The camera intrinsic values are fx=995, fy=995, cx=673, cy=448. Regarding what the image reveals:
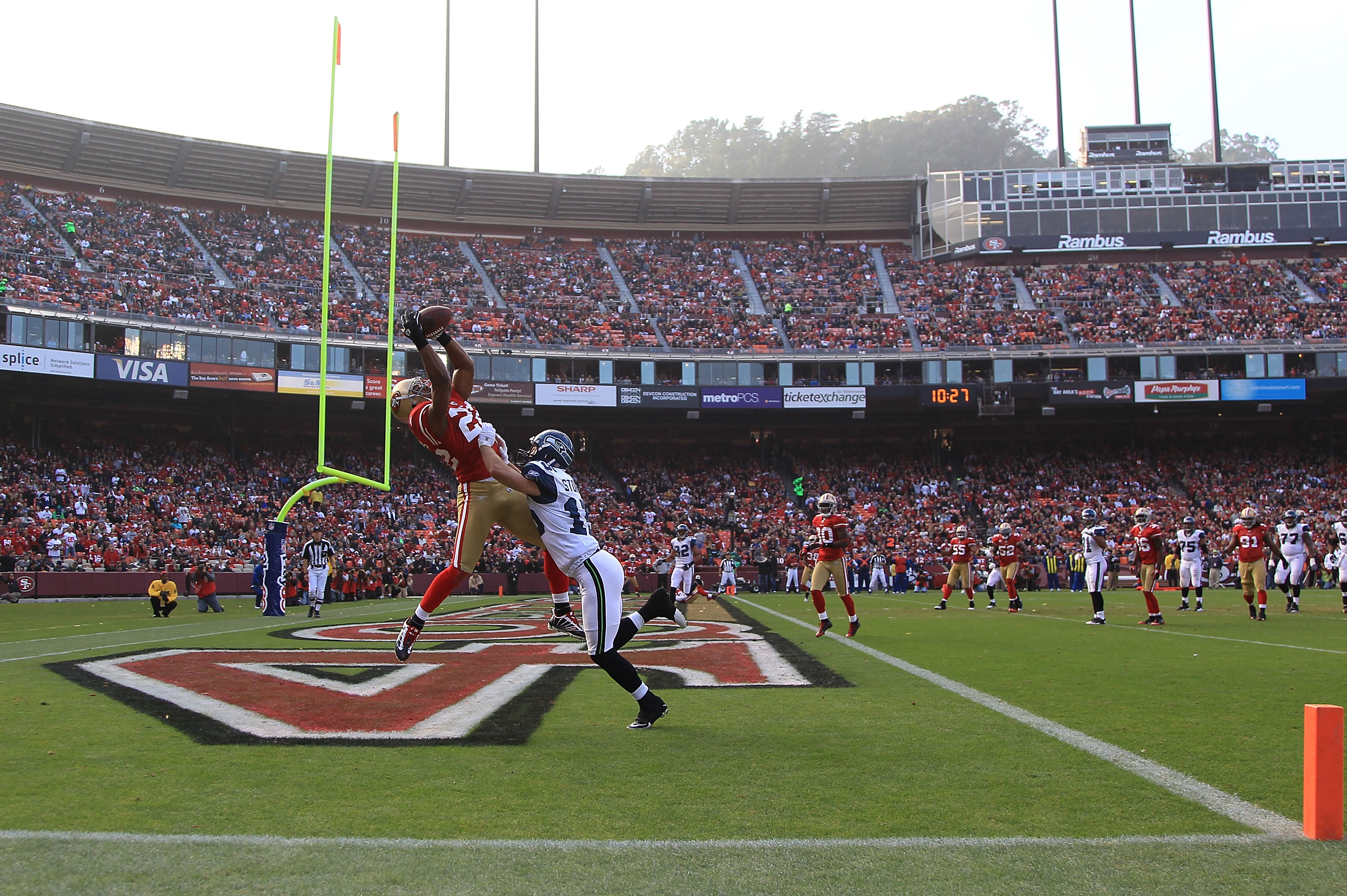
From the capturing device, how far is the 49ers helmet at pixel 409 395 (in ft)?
28.0

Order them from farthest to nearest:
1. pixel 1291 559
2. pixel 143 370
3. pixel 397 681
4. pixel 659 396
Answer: pixel 659 396
pixel 143 370
pixel 1291 559
pixel 397 681

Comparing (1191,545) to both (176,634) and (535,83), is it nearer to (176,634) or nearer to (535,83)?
(176,634)

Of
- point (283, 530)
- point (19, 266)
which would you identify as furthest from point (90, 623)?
point (19, 266)

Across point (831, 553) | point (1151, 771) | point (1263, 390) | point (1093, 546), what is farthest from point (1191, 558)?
point (1263, 390)

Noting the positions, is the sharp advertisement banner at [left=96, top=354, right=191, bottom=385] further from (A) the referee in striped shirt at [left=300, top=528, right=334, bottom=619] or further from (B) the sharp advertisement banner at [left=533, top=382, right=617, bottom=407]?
(A) the referee in striped shirt at [left=300, top=528, right=334, bottom=619]

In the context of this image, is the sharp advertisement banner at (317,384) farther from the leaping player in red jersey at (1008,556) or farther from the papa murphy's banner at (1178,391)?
the papa murphy's banner at (1178,391)

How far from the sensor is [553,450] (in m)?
6.52

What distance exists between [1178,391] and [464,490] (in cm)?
4046

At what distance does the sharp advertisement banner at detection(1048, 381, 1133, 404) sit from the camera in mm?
42000

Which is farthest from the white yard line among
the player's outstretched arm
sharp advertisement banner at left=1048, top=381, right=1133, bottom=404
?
sharp advertisement banner at left=1048, top=381, right=1133, bottom=404

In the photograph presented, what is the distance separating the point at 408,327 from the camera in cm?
688

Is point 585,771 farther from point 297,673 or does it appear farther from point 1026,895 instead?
point 297,673

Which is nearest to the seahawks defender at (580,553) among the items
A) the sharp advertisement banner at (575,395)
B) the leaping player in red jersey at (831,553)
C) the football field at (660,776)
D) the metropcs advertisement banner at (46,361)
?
the football field at (660,776)

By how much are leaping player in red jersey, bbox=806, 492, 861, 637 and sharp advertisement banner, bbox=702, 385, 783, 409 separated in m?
28.3
